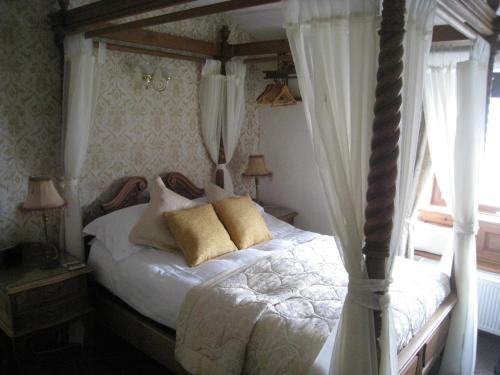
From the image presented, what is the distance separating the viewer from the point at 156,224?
2.75 metres

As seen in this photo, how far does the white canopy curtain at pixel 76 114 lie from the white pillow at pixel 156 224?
1.44 ft

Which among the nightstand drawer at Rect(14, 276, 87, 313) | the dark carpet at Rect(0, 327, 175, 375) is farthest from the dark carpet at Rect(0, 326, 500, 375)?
the nightstand drawer at Rect(14, 276, 87, 313)

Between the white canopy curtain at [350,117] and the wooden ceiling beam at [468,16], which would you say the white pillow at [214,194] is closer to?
the white canopy curtain at [350,117]

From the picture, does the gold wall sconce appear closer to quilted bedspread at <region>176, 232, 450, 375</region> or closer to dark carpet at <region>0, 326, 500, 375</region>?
quilted bedspread at <region>176, 232, 450, 375</region>

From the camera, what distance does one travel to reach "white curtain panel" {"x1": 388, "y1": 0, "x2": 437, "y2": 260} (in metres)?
1.37

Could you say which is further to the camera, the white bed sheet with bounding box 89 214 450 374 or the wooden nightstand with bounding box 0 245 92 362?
the wooden nightstand with bounding box 0 245 92 362

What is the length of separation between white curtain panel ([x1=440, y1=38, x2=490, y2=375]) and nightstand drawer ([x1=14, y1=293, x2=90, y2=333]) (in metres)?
2.43

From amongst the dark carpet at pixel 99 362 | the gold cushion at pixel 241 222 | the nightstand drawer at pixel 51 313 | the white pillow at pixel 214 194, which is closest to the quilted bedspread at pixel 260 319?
the gold cushion at pixel 241 222

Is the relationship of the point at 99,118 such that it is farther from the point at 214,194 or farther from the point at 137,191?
the point at 214,194

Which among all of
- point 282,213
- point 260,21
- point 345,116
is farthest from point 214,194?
point 345,116

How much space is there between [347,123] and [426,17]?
507 millimetres

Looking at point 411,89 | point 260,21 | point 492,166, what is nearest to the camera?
point 411,89

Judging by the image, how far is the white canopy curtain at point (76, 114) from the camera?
8.31ft

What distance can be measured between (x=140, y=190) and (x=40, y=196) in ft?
3.11
